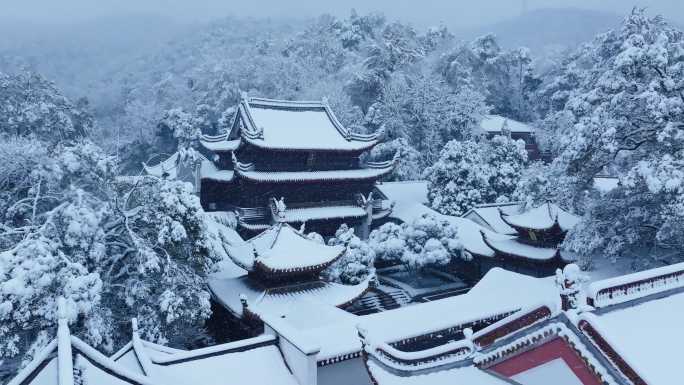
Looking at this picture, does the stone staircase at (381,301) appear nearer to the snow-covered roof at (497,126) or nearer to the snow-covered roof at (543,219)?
the snow-covered roof at (543,219)

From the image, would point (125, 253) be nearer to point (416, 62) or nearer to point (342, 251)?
point (342, 251)

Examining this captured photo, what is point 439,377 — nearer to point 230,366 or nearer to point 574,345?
point 574,345

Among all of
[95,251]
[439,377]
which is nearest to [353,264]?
[95,251]

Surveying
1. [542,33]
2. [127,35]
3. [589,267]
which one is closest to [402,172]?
[589,267]

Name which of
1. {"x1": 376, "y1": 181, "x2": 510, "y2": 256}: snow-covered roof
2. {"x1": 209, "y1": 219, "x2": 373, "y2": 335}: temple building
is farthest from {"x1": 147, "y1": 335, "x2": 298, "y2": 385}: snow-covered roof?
{"x1": 376, "y1": 181, "x2": 510, "y2": 256}: snow-covered roof

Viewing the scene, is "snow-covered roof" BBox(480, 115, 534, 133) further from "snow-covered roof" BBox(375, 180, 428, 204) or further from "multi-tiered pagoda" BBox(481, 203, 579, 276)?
"multi-tiered pagoda" BBox(481, 203, 579, 276)

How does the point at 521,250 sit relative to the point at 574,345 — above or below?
below
